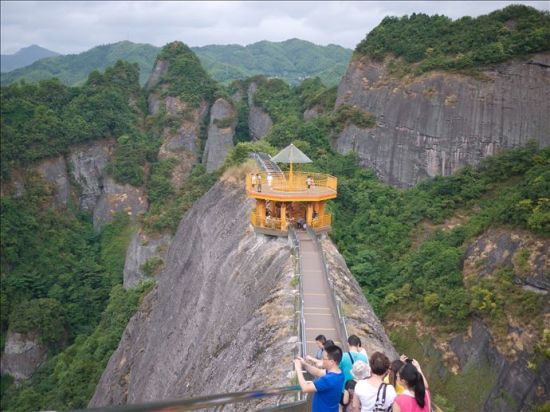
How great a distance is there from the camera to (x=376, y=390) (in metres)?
6.56

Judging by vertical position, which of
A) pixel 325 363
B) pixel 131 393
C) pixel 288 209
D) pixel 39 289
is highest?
pixel 325 363

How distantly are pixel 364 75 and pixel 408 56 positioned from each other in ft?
14.8

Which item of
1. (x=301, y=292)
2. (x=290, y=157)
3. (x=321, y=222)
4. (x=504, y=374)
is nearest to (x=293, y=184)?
(x=290, y=157)

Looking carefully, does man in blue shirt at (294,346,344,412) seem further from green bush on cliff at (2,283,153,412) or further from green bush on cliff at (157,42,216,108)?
green bush on cliff at (157,42,216,108)

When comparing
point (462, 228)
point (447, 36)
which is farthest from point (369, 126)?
point (462, 228)

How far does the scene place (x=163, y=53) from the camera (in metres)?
78.8

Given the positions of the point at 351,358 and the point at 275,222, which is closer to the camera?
the point at 351,358

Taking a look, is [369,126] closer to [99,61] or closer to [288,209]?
[288,209]

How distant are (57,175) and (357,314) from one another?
57.0m

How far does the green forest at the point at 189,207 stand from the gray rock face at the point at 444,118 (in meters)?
1.14

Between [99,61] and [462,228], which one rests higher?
[99,61]

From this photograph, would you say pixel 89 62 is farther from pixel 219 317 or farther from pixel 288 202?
pixel 219 317

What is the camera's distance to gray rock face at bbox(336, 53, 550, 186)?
123 ft

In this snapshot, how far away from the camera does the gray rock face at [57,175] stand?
6269 cm
